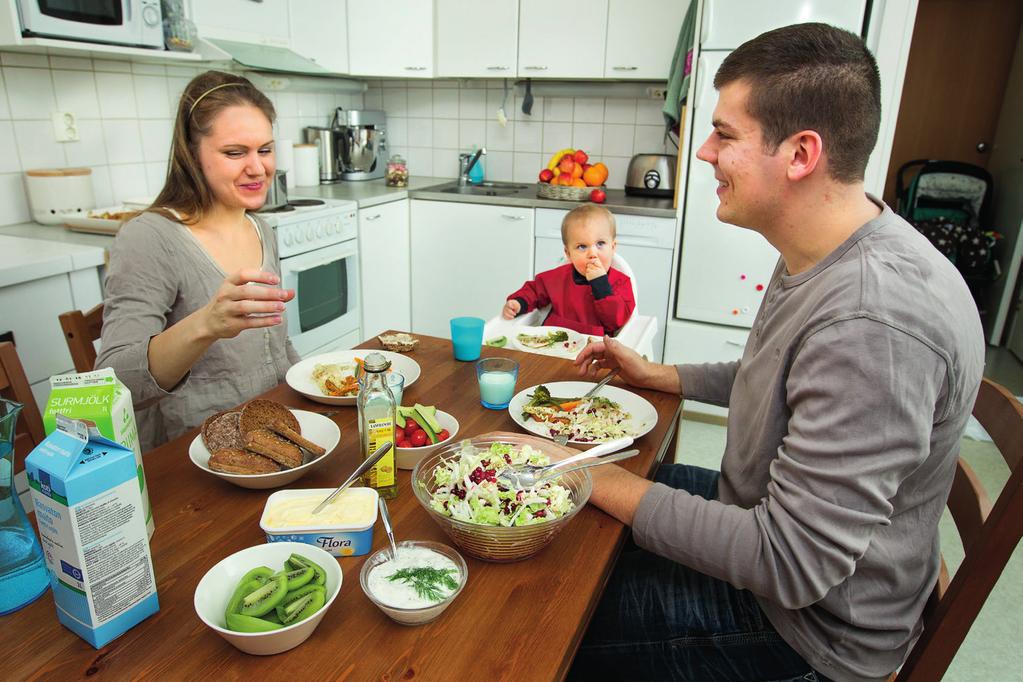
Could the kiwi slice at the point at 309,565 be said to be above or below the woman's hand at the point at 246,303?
below

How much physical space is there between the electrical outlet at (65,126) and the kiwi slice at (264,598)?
2.51 m

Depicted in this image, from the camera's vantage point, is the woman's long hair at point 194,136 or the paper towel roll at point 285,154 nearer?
the woman's long hair at point 194,136

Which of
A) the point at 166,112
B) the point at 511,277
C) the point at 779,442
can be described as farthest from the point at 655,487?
the point at 166,112

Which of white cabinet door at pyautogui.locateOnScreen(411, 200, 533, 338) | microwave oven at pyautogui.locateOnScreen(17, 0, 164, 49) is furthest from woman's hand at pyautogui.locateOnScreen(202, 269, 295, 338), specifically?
white cabinet door at pyautogui.locateOnScreen(411, 200, 533, 338)

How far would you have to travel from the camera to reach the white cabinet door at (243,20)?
2.76 m

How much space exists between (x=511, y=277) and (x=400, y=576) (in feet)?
9.49

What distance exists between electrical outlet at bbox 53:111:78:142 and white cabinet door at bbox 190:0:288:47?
1.91 ft

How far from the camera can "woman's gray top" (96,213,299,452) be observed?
55.2 inches

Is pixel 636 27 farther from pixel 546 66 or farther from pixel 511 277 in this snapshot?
pixel 511 277

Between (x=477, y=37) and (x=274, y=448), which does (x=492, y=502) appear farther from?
(x=477, y=37)

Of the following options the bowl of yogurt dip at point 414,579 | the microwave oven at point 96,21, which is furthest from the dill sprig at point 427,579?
the microwave oven at point 96,21

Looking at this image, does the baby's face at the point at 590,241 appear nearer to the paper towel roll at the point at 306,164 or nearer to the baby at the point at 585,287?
the baby at the point at 585,287

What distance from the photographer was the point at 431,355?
1696mm

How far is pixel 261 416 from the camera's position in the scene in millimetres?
1137
